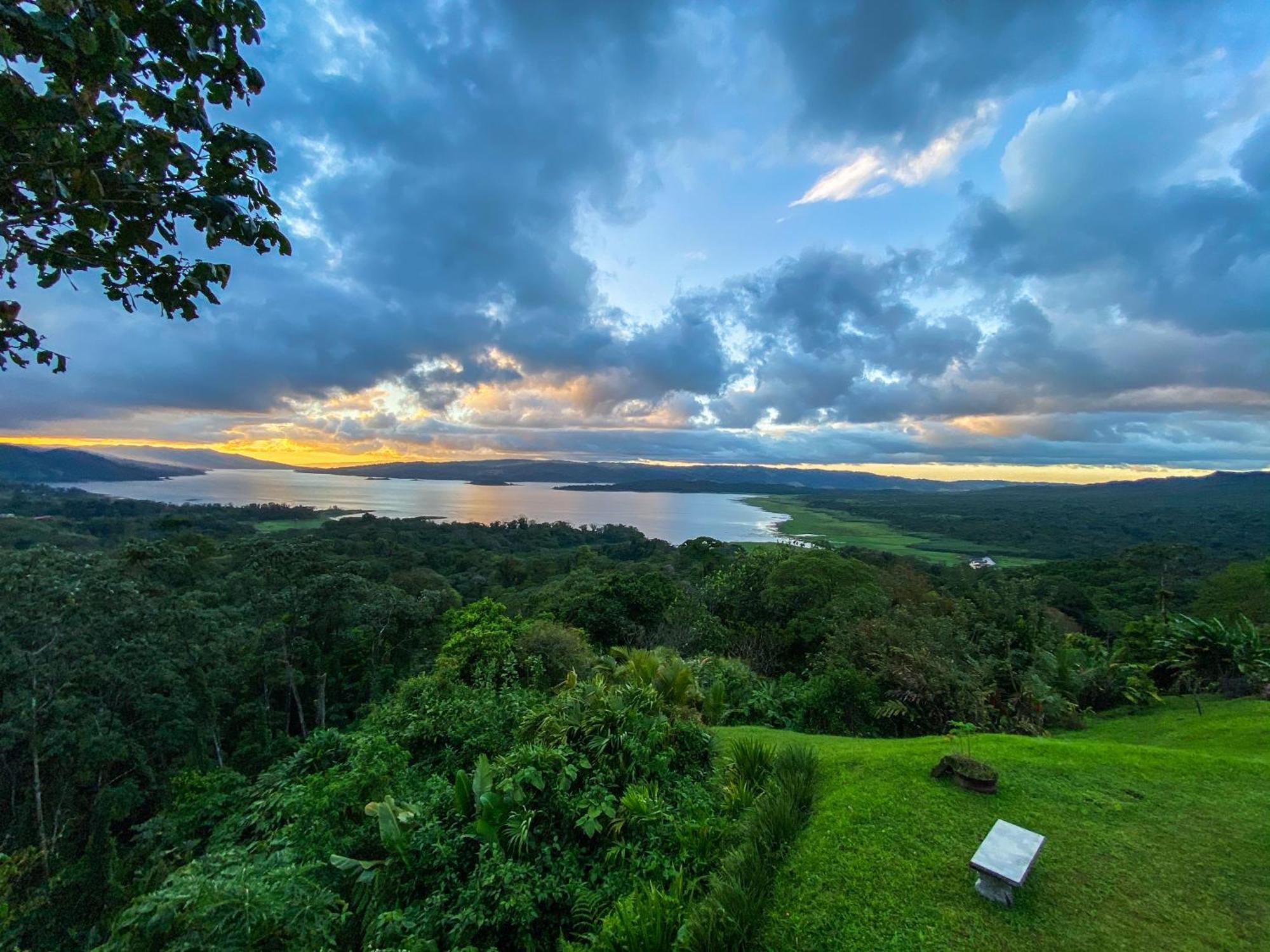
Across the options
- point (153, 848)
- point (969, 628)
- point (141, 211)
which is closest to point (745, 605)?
point (969, 628)

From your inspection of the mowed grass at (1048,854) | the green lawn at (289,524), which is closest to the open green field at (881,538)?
the mowed grass at (1048,854)

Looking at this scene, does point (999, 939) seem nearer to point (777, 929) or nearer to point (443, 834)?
point (777, 929)

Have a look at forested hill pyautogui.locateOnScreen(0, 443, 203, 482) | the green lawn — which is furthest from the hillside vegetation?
forested hill pyautogui.locateOnScreen(0, 443, 203, 482)

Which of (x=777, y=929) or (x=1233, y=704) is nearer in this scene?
(x=777, y=929)

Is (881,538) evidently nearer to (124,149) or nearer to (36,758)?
(36,758)

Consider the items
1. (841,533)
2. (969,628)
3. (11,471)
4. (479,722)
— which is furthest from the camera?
(11,471)

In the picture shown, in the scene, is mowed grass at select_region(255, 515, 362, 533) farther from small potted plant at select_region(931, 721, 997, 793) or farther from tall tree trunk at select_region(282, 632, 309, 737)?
small potted plant at select_region(931, 721, 997, 793)

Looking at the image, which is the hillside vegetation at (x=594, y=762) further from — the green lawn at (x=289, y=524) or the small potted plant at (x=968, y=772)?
the green lawn at (x=289, y=524)
